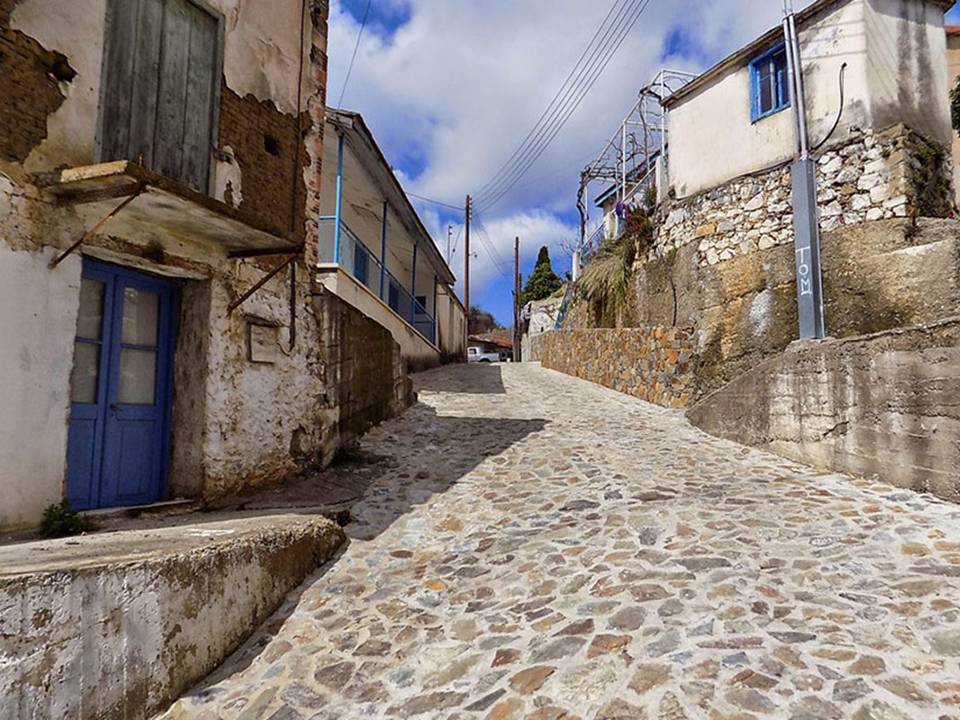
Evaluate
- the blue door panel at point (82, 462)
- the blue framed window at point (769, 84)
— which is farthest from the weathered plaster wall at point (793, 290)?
the blue door panel at point (82, 462)

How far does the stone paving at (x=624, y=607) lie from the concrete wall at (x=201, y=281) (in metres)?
1.34

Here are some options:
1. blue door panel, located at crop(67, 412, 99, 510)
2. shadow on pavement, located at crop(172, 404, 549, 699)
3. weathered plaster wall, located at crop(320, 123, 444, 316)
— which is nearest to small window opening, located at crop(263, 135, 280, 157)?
blue door panel, located at crop(67, 412, 99, 510)

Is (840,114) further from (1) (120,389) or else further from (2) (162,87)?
(1) (120,389)

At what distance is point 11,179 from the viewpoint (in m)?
3.51

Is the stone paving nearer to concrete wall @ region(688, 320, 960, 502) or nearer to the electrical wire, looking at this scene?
concrete wall @ region(688, 320, 960, 502)

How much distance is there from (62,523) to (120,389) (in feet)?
3.79

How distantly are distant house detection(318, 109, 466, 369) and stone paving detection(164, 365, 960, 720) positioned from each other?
408cm

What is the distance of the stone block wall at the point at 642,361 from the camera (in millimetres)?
9758

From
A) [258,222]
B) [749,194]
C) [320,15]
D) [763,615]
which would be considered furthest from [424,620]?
[749,194]

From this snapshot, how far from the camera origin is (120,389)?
174 inches

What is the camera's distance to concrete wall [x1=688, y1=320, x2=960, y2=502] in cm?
441

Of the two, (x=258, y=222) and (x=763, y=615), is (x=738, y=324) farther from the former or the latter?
(x=258, y=222)

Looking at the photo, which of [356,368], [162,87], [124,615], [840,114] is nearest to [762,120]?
[840,114]

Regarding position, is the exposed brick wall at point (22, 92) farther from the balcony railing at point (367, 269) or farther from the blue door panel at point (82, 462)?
the balcony railing at point (367, 269)
